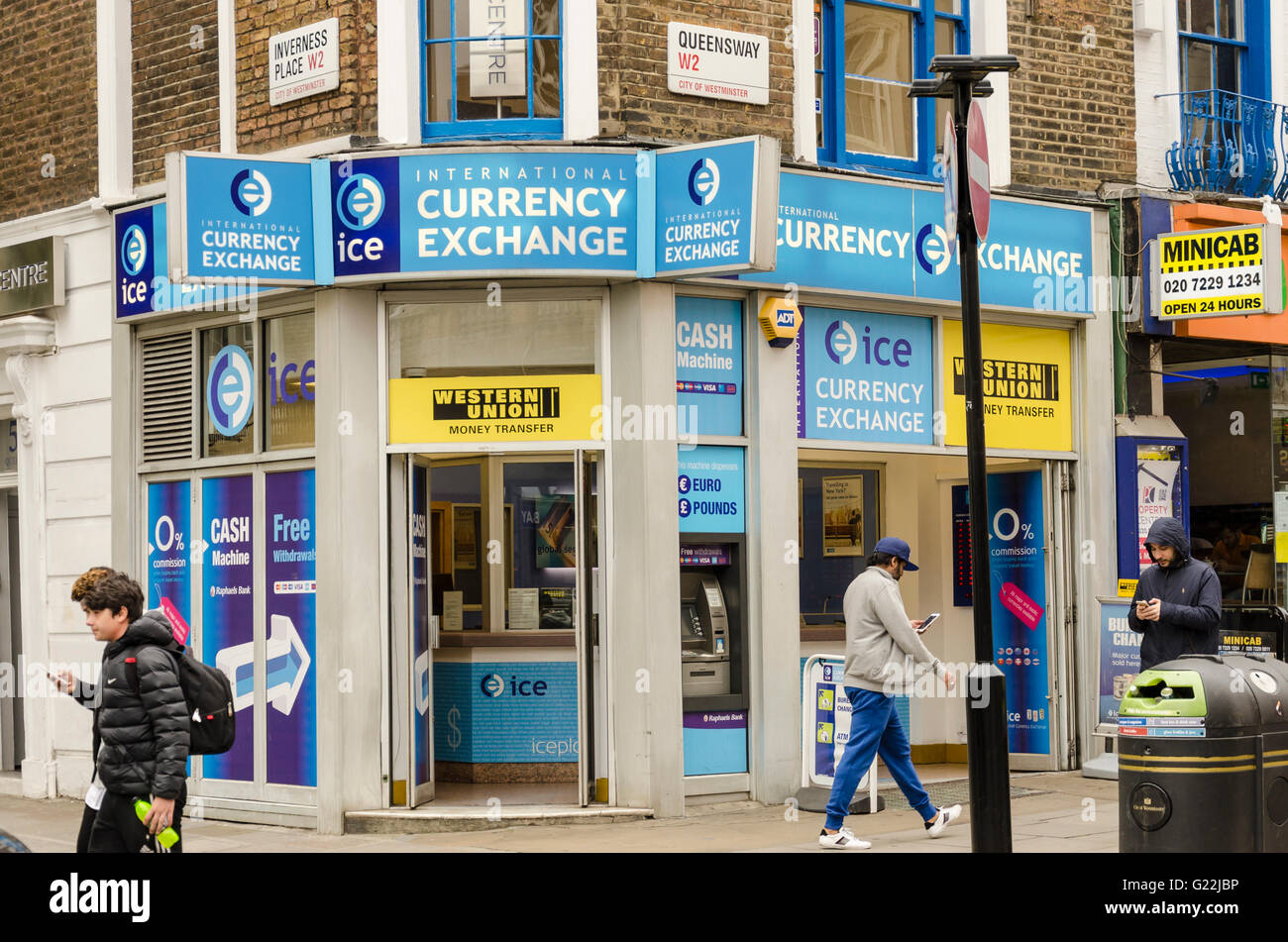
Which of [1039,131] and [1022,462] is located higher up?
[1039,131]

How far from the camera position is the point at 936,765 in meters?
14.3

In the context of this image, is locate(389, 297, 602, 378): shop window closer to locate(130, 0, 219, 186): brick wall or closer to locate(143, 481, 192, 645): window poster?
locate(143, 481, 192, 645): window poster

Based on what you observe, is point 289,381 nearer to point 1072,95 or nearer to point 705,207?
point 705,207

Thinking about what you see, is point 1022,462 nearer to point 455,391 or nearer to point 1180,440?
point 1180,440

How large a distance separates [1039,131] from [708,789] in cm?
611

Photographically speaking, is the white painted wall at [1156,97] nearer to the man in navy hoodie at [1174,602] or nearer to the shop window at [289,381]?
the man in navy hoodie at [1174,602]

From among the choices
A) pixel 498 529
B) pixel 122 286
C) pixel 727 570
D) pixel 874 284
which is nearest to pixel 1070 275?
pixel 874 284

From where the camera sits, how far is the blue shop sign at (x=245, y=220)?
37.1ft

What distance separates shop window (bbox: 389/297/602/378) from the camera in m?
11.8

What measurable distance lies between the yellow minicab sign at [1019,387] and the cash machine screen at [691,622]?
2670 millimetres

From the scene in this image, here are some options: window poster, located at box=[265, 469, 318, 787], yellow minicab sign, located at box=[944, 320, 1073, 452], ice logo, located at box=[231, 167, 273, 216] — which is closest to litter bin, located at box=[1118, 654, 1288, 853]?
yellow minicab sign, located at box=[944, 320, 1073, 452]

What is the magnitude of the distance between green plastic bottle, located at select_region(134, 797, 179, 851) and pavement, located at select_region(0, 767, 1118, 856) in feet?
11.2

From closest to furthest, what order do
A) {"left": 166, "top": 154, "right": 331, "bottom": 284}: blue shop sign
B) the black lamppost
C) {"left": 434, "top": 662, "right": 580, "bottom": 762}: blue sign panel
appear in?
the black lamppost, {"left": 166, "top": 154, "right": 331, "bottom": 284}: blue shop sign, {"left": 434, "top": 662, "right": 580, "bottom": 762}: blue sign panel
